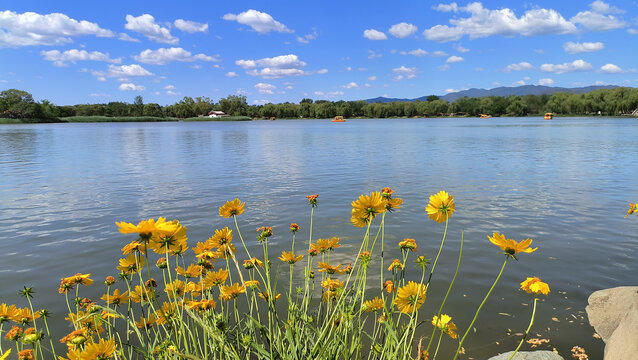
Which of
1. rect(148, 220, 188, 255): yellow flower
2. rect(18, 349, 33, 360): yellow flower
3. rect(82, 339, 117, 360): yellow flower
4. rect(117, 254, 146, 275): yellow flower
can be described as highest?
rect(148, 220, 188, 255): yellow flower

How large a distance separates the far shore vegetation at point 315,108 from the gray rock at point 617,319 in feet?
465

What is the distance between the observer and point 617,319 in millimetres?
4430

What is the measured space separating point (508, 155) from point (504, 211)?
1508 cm

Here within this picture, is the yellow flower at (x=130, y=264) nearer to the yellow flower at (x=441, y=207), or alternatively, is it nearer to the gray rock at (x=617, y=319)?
the yellow flower at (x=441, y=207)

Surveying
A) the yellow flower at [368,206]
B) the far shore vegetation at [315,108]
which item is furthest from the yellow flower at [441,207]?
the far shore vegetation at [315,108]

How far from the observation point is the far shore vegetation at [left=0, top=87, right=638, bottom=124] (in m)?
121

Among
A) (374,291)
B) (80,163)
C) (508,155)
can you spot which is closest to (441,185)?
(374,291)

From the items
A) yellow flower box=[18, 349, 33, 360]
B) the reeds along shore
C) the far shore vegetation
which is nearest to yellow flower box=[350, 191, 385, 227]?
the reeds along shore

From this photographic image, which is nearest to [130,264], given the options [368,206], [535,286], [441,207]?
[368,206]

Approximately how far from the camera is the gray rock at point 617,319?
3.54 metres

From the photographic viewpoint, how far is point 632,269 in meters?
6.34

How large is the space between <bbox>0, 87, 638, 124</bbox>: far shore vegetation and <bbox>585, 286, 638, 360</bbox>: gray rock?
14182cm

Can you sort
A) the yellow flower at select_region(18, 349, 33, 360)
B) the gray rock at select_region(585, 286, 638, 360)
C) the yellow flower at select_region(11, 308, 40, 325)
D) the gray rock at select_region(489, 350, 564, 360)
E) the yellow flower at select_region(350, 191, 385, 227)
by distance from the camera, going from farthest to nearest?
the gray rock at select_region(489, 350, 564, 360) → the gray rock at select_region(585, 286, 638, 360) → the yellow flower at select_region(11, 308, 40, 325) → the yellow flower at select_region(350, 191, 385, 227) → the yellow flower at select_region(18, 349, 33, 360)

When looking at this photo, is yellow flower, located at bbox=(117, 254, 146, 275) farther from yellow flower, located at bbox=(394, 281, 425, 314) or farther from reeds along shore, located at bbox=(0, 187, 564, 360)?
yellow flower, located at bbox=(394, 281, 425, 314)
